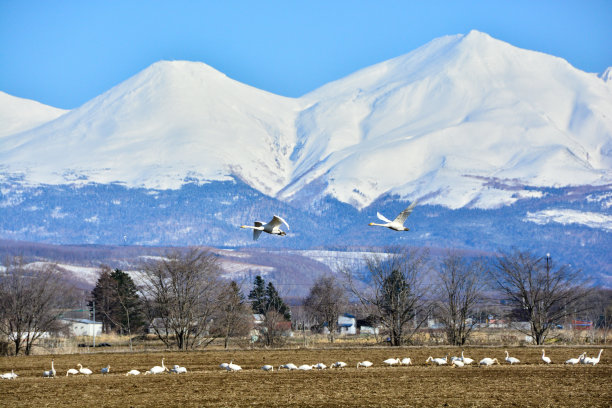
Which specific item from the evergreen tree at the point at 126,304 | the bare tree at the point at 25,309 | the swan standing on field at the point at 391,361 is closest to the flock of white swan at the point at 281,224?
the swan standing on field at the point at 391,361

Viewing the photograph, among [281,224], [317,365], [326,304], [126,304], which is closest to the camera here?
[281,224]

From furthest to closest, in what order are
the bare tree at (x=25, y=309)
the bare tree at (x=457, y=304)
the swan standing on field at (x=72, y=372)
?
the bare tree at (x=457, y=304)
the bare tree at (x=25, y=309)
the swan standing on field at (x=72, y=372)

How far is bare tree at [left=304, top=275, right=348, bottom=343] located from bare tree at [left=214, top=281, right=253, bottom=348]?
1491 centimetres

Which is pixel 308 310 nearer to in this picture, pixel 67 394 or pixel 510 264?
pixel 510 264

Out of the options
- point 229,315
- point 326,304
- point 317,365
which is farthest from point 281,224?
point 326,304

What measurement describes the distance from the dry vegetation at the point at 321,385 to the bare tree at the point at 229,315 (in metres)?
20.8

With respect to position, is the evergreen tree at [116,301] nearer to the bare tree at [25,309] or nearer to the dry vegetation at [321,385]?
the bare tree at [25,309]

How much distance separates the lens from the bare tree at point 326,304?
104719 mm

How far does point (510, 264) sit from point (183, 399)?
46.5 metres

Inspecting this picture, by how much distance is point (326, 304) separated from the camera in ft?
358

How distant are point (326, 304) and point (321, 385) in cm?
6681

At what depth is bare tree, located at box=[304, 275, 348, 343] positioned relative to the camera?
105 meters

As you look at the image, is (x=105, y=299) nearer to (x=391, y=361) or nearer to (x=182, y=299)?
(x=182, y=299)

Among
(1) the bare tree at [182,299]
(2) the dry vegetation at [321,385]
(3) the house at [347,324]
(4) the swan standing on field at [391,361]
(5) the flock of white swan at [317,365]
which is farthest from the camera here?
(3) the house at [347,324]
